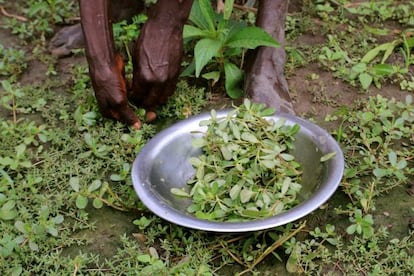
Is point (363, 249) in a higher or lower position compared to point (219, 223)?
lower

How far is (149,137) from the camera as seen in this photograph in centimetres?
251

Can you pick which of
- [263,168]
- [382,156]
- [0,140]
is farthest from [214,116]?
[0,140]

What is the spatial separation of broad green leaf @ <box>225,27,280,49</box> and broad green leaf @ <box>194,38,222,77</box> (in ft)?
0.21

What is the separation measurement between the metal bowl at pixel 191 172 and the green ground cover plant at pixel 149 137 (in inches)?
4.4

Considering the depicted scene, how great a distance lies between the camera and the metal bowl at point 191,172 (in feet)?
6.27

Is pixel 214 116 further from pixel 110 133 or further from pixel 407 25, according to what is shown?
pixel 407 25

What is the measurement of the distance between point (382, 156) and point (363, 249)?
Answer: 1.45 ft

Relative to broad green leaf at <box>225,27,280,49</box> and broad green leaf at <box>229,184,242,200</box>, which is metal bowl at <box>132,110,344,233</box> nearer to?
broad green leaf at <box>229,184,242,200</box>

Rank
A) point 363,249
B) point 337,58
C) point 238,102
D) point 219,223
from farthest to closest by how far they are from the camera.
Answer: point 337,58 → point 238,102 → point 363,249 → point 219,223

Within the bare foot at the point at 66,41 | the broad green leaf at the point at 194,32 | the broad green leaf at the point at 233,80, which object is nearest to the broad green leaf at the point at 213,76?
the broad green leaf at the point at 233,80

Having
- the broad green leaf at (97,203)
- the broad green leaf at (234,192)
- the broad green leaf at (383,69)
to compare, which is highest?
the broad green leaf at (383,69)

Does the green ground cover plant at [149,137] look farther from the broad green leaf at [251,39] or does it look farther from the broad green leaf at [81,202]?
the broad green leaf at [251,39]

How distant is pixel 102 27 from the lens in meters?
2.34

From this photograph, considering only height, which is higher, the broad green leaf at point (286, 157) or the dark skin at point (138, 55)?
the dark skin at point (138, 55)
